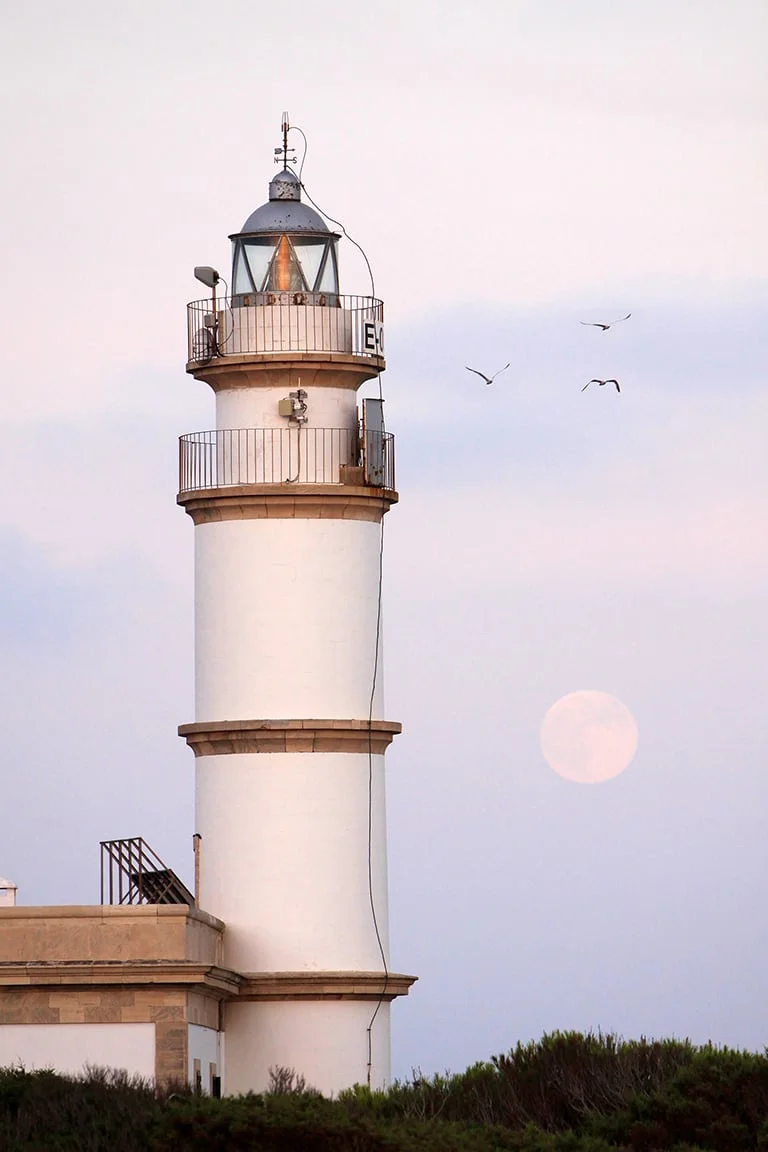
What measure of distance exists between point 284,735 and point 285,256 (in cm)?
688

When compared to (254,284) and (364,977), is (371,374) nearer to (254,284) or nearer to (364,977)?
(254,284)

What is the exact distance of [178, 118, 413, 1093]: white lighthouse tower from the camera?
38.7m

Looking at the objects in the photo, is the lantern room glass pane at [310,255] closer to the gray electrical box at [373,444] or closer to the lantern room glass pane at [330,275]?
the lantern room glass pane at [330,275]

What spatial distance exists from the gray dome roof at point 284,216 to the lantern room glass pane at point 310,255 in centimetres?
16

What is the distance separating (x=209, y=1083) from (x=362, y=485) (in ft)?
27.1

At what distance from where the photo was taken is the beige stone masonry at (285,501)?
129ft

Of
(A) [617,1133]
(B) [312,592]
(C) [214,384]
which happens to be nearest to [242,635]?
(B) [312,592]

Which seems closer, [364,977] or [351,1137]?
[351,1137]

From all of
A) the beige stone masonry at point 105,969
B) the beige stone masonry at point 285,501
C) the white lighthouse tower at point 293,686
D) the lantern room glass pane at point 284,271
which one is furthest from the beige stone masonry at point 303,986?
the lantern room glass pane at point 284,271

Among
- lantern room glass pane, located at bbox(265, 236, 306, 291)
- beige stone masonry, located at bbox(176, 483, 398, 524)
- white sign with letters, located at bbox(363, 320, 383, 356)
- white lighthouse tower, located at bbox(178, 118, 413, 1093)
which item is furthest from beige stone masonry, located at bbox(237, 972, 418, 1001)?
lantern room glass pane, located at bbox(265, 236, 306, 291)

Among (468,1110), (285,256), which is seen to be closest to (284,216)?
(285,256)

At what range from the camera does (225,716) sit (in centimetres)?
3916

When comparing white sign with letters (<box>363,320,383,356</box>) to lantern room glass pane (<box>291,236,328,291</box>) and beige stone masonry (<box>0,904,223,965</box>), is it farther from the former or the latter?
beige stone masonry (<box>0,904,223,965</box>)

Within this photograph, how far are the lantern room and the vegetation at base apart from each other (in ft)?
35.1
